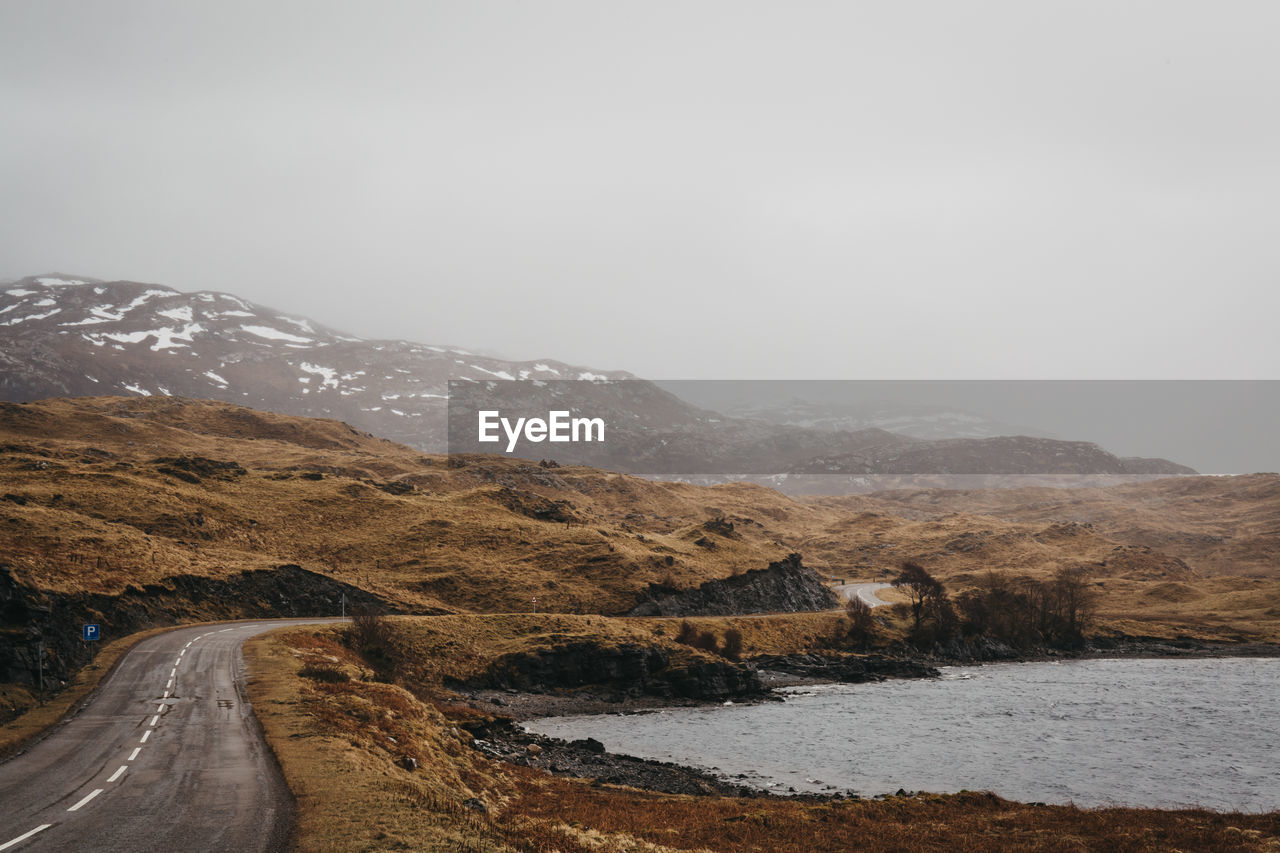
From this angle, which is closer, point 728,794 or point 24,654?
point 24,654

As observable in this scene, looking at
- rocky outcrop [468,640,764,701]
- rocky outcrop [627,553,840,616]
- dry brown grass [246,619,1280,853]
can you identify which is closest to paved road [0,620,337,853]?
dry brown grass [246,619,1280,853]

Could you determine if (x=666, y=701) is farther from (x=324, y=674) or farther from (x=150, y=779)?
(x=150, y=779)

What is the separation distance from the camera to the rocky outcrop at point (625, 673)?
7831 cm

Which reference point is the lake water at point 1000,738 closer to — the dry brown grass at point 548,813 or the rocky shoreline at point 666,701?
the rocky shoreline at point 666,701

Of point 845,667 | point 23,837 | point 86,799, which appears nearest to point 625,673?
point 845,667

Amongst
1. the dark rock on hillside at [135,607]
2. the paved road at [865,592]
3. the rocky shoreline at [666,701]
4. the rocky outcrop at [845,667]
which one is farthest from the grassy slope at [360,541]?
the rocky outcrop at [845,667]

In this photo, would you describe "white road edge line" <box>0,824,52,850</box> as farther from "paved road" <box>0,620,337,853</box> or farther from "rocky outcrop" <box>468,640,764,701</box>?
"rocky outcrop" <box>468,640,764,701</box>

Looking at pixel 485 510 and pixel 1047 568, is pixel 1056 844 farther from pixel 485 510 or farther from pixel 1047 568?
pixel 1047 568

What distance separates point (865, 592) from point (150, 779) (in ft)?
463

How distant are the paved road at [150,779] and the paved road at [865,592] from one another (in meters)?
109

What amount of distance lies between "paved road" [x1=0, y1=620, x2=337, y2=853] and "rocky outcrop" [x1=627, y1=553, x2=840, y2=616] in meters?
73.6

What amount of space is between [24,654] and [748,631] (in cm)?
8047

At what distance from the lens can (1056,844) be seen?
97.2ft

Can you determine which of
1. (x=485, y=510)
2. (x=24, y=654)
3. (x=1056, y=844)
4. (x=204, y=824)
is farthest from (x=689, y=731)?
(x=485, y=510)
